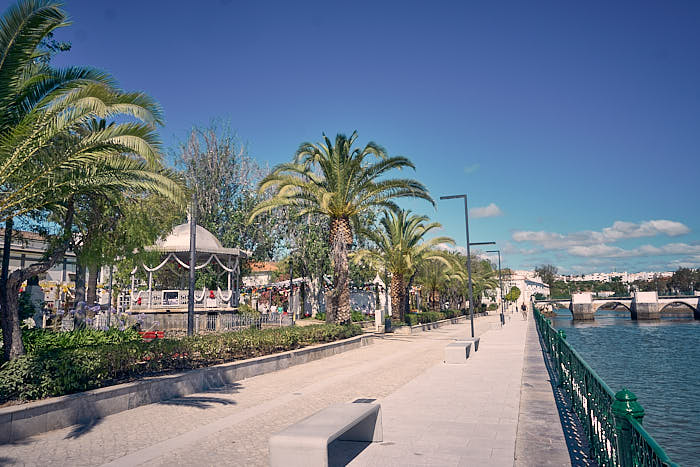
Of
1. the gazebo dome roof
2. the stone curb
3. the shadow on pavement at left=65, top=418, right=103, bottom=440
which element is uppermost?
the gazebo dome roof

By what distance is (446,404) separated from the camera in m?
9.07

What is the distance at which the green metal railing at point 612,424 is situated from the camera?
3074 millimetres

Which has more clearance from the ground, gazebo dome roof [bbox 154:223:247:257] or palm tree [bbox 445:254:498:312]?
gazebo dome roof [bbox 154:223:247:257]

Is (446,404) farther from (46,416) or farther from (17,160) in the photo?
(17,160)

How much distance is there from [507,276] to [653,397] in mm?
107965

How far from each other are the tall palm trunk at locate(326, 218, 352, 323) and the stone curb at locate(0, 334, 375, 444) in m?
7.33

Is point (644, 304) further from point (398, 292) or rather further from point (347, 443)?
point (347, 443)

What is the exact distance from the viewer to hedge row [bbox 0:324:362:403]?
7.48 meters

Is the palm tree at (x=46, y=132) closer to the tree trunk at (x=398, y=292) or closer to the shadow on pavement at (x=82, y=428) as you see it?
the shadow on pavement at (x=82, y=428)

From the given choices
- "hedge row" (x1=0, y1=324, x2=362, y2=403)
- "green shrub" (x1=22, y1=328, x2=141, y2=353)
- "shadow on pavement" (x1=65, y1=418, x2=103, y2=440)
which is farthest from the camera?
"green shrub" (x1=22, y1=328, x2=141, y2=353)

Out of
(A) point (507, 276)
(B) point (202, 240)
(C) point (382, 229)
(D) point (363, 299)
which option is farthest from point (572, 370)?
(A) point (507, 276)

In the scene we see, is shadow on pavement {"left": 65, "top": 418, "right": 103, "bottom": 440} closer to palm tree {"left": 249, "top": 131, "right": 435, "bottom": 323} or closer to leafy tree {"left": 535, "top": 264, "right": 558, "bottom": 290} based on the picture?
palm tree {"left": 249, "top": 131, "right": 435, "bottom": 323}

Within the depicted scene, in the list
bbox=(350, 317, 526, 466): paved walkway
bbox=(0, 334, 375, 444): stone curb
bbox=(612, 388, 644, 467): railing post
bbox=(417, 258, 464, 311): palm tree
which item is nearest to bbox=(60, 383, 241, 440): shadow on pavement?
bbox=(0, 334, 375, 444): stone curb

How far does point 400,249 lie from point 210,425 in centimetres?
2439
